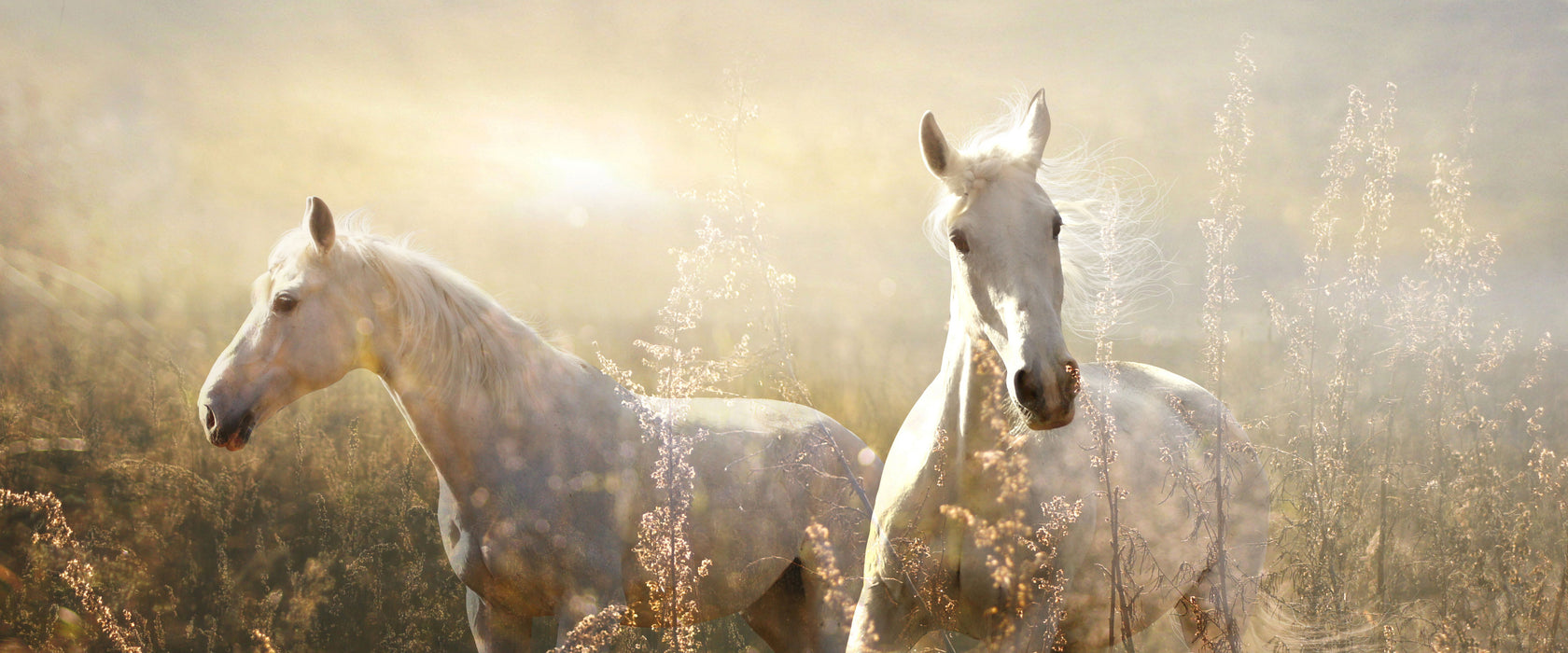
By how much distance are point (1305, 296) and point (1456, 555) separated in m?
1.23

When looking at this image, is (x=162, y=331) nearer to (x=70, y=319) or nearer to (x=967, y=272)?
(x=70, y=319)

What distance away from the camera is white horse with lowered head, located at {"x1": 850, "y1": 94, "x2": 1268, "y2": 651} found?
6.27 feet

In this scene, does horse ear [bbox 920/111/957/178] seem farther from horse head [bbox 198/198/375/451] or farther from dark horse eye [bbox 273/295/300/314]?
dark horse eye [bbox 273/295/300/314]

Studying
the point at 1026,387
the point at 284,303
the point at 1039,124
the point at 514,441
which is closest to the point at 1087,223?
the point at 1039,124

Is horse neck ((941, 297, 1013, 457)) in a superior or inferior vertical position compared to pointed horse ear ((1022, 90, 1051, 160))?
inferior

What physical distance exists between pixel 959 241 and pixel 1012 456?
0.60 m

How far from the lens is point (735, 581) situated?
3264 mm

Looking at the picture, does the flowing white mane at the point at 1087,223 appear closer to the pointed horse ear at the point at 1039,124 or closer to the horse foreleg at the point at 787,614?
the pointed horse ear at the point at 1039,124

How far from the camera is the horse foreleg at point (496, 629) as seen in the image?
3.11 m

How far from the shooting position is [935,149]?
2.17 metres

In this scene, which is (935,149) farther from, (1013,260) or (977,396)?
(977,396)

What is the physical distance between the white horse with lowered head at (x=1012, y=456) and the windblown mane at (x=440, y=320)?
5.33 feet

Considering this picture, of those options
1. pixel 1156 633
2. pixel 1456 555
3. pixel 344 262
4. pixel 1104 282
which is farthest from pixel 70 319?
pixel 1456 555

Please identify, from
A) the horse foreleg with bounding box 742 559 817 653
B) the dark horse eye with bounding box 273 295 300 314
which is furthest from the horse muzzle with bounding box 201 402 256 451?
the horse foreleg with bounding box 742 559 817 653
